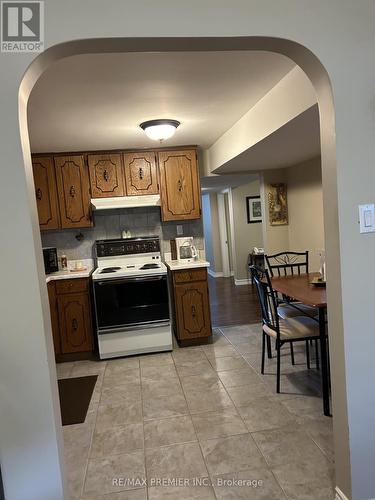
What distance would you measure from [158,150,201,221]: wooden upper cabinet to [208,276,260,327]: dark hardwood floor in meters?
1.63

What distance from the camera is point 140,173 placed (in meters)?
4.04

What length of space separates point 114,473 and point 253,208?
5.89 meters

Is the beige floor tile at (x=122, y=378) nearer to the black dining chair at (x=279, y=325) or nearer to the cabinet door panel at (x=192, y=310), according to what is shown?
the cabinet door panel at (x=192, y=310)

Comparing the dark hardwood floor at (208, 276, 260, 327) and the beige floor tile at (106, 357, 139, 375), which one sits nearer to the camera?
the beige floor tile at (106, 357, 139, 375)

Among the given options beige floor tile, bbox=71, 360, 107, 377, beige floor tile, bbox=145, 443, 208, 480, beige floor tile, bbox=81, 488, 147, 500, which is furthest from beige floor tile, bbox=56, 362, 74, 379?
beige floor tile, bbox=81, 488, 147, 500

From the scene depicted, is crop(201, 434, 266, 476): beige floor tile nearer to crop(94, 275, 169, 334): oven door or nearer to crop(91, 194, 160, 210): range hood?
crop(94, 275, 169, 334): oven door

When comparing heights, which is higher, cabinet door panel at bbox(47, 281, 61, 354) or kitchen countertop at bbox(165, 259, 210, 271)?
kitchen countertop at bbox(165, 259, 210, 271)

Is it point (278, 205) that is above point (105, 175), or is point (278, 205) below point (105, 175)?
below

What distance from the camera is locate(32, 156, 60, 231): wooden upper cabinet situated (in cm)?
392

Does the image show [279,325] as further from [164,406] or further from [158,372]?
[158,372]

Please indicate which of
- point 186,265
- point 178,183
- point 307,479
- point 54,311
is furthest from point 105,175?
point 307,479

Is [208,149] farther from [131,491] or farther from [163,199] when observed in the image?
[131,491]

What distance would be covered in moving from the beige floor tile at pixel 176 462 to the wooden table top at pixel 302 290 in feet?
3.92

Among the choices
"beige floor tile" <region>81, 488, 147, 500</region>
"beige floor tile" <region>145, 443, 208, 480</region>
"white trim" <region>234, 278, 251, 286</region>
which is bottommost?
"beige floor tile" <region>81, 488, 147, 500</region>
